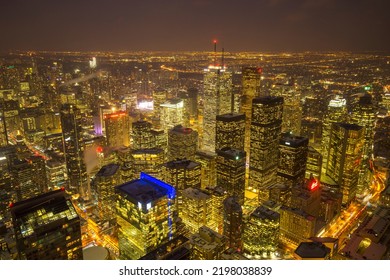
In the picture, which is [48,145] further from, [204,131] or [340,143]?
[340,143]

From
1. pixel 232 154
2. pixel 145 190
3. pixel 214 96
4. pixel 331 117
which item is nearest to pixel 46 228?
pixel 145 190

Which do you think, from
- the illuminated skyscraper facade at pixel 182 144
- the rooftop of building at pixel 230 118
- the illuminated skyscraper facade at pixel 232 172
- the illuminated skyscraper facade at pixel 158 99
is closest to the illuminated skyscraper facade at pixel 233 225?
the illuminated skyscraper facade at pixel 232 172

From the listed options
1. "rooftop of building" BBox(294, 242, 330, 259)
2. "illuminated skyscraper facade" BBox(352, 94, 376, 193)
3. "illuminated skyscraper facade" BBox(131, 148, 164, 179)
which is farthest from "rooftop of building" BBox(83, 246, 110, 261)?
"illuminated skyscraper facade" BBox(352, 94, 376, 193)

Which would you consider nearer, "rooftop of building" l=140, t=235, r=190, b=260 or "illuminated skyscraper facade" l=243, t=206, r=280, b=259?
"rooftop of building" l=140, t=235, r=190, b=260

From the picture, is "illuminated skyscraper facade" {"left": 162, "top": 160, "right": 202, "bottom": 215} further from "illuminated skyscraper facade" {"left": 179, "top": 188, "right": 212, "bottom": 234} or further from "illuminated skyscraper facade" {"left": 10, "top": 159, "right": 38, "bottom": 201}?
"illuminated skyscraper facade" {"left": 10, "top": 159, "right": 38, "bottom": 201}
